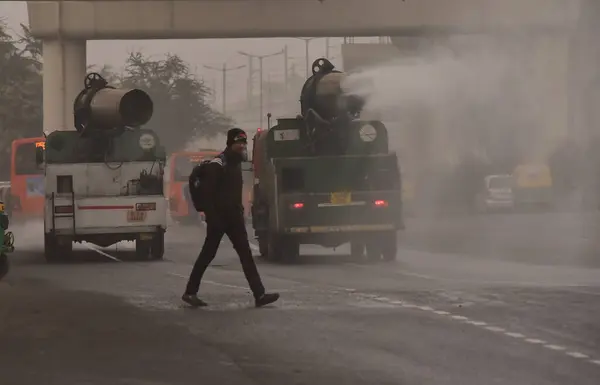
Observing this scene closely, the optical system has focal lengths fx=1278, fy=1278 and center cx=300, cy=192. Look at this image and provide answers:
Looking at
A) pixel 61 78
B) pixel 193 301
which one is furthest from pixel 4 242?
pixel 61 78

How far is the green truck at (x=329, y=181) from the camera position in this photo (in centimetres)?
1895

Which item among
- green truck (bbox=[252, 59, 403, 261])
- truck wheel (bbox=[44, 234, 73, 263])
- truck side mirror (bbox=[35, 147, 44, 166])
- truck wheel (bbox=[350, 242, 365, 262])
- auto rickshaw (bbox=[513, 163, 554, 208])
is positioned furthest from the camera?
auto rickshaw (bbox=[513, 163, 554, 208])

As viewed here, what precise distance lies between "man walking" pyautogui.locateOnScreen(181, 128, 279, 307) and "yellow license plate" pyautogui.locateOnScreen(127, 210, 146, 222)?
26.4 feet

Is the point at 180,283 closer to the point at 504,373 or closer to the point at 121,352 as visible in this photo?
the point at 121,352

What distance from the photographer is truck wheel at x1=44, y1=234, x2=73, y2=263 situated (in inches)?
803

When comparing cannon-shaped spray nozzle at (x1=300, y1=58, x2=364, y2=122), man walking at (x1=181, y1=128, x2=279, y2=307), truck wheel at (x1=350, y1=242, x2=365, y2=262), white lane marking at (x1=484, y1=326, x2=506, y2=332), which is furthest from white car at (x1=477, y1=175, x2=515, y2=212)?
white lane marking at (x1=484, y1=326, x2=506, y2=332)

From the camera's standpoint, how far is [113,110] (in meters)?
20.7

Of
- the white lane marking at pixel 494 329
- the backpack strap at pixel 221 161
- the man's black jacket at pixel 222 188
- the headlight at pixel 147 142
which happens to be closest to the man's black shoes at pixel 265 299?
the man's black jacket at pixel 222 188

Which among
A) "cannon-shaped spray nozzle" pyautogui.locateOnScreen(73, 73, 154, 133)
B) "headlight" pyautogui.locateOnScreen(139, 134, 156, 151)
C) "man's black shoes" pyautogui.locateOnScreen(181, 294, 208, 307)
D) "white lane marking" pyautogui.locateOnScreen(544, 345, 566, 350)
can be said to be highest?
"cannon-shaped spray nozzle" pyautogui.locateOnScreen(73, 73, 154, 133)

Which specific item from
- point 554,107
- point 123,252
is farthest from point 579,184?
point 123,252

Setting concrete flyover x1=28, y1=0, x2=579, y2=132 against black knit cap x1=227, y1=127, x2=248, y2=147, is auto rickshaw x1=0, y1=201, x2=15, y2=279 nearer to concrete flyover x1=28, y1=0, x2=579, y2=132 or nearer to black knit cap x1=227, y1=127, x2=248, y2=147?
black knit cap x1=227, y1=127, x2=248, y2=147

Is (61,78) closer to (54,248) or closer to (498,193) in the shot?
(498,193)

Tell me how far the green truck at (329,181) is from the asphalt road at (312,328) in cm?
175

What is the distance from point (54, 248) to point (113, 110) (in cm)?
242
